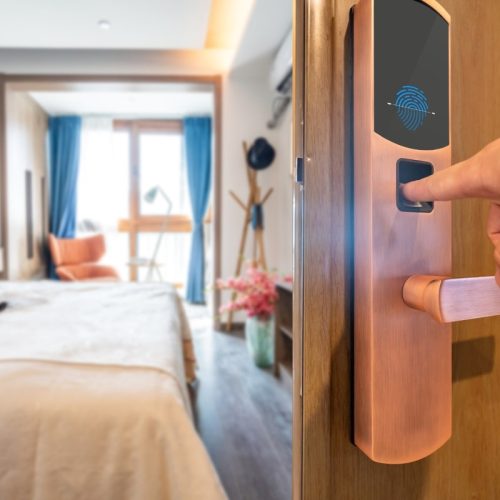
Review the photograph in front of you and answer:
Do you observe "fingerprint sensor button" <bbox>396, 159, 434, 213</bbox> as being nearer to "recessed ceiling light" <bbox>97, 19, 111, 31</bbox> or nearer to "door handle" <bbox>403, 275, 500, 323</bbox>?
"door handle" <bbox>403, 275, 500, 323</bbox>

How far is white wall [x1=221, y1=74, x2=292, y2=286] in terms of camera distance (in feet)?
13.4

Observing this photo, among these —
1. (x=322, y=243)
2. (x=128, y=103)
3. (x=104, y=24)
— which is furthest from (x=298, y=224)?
(x=128, y=103)

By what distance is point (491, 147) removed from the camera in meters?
0.34

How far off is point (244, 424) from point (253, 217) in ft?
7.34

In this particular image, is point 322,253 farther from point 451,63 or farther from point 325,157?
point 451,63

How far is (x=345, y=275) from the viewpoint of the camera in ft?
1.55

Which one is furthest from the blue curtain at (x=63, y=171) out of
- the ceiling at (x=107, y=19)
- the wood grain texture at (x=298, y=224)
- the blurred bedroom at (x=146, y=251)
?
the wood grain texture at (x=298, y=224)

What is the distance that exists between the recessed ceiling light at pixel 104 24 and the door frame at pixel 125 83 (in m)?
0.70

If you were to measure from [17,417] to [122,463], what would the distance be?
0.29 m

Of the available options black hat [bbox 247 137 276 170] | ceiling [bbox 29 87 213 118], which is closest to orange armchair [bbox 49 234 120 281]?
ceiling [bbox 29 87 213 118]

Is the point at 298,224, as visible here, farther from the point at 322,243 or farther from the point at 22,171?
the point at 22,171

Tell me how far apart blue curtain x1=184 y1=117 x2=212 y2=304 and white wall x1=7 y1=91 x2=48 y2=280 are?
194 centimetres

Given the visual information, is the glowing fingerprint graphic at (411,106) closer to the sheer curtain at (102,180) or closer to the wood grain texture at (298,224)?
the wood grain texture at (298,224)

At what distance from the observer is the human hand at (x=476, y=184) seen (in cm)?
34
